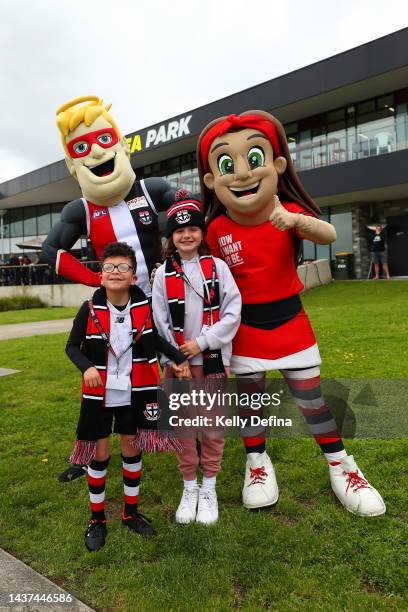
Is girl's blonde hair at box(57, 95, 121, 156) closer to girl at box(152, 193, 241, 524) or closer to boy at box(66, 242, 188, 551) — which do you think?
girl at box(152, 193, 241, 524)

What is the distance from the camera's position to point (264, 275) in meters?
2.73

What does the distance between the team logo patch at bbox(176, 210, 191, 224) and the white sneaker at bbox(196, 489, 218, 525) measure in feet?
4.88

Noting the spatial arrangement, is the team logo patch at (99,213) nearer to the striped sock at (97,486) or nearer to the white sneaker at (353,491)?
the striped sock at (97,486)

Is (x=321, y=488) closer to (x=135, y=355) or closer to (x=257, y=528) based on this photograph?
(x=257, y=528)

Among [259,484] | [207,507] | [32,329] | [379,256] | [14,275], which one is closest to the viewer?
[207,507]

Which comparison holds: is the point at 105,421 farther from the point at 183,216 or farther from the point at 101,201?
the point at 101,201

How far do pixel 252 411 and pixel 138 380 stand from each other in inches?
29.8

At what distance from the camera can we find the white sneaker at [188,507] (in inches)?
99.5

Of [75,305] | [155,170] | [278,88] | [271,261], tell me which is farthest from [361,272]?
[271,261]

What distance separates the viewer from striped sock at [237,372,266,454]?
2746 mm

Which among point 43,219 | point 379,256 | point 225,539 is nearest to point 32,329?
point 225,539

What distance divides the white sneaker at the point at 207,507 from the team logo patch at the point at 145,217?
173 centimetres

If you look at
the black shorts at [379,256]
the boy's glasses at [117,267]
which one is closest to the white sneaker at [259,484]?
the boy's glasses at [117,267]

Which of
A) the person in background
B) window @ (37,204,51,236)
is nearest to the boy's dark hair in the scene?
the person in background
